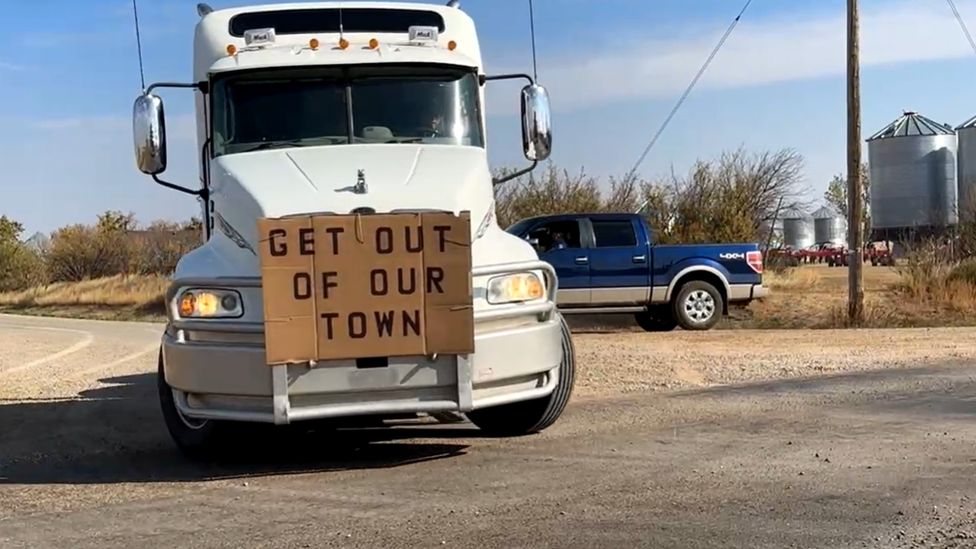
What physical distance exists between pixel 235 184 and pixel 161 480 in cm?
198

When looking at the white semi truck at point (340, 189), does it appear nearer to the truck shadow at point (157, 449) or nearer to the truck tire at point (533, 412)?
the truck tire at point (533, 412)

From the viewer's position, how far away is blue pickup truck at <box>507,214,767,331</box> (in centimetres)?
1661

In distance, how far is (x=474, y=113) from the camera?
7.82 metres

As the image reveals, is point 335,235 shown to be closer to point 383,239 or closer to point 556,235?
point 383,239

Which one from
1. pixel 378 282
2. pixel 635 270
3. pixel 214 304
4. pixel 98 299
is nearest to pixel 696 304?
pixel 635 270

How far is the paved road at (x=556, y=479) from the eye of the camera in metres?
5.06

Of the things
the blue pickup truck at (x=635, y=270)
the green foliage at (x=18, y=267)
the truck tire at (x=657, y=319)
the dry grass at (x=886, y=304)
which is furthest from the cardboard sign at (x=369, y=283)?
the green foliage at (x=18, y=267)

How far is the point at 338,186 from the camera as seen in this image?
6.64 metres

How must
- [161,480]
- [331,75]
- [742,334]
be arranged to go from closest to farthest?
[161,480] → [331,75] → [742,334]

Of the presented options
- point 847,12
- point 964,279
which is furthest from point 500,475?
point 964,279

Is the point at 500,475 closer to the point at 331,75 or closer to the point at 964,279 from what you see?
the point at 331,75

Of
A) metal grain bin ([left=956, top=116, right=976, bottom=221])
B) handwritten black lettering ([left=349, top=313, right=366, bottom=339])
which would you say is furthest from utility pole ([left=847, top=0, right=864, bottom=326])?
metal grain bin ([left=956, top=116, right=976, bottom=221])

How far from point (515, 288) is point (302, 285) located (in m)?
1.35

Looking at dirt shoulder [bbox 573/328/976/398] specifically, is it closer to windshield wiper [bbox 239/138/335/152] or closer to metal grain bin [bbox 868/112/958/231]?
windshield wiper [bbox 239/138/335/152]
